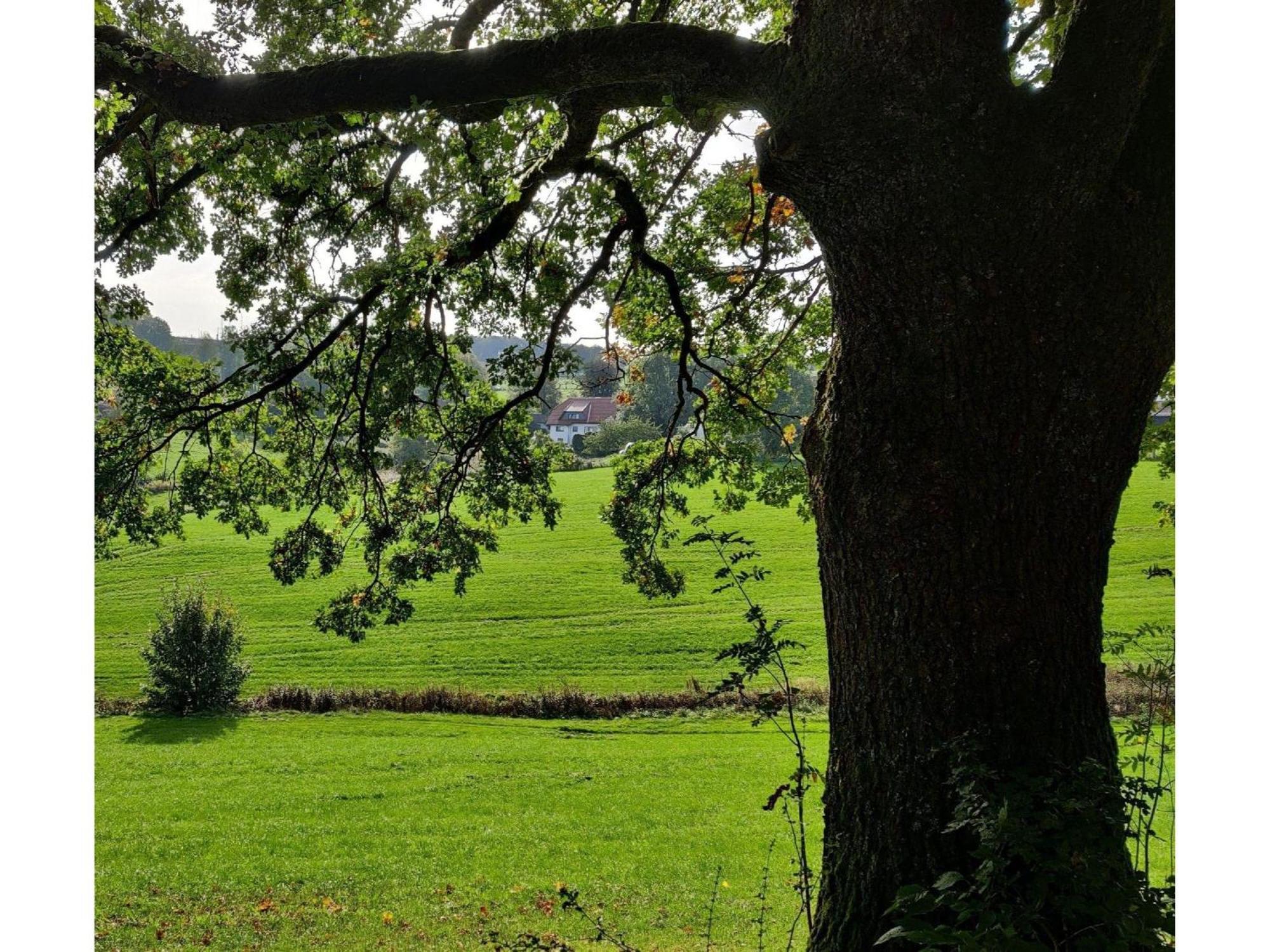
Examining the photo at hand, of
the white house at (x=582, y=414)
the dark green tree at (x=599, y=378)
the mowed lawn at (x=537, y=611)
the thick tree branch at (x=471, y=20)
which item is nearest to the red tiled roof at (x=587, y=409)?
the white house at (x=582, y=414)

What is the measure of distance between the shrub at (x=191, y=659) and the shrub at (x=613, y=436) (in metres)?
9.43

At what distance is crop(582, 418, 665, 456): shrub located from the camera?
52.1 ft

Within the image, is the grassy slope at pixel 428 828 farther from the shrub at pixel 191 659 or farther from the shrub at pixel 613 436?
the shrub at pixel 613 436

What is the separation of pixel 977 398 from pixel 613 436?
582 inches

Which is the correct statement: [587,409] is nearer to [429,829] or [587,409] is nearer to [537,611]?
[537,611]

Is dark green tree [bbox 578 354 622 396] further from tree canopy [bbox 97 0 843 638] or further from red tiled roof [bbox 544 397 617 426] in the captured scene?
red tiled roof [bbox 544 397 617 426]

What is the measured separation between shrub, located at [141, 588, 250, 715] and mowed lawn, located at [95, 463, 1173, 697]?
128cm

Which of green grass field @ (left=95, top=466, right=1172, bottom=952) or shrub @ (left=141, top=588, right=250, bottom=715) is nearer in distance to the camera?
green grass field @ (left=95, top=466, right=1172, bottom=952)

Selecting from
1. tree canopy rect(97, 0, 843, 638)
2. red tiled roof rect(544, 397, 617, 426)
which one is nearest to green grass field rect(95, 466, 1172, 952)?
tree canopy rect(97, 0, 843, 638)

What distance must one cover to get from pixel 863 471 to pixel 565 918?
713 centimetres

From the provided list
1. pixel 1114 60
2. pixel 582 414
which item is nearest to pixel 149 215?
pixel 1114 60

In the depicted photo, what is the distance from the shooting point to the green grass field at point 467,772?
8.43 meters

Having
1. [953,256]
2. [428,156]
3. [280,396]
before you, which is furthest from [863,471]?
[280,396]
